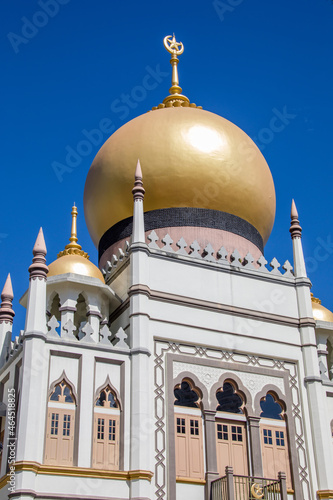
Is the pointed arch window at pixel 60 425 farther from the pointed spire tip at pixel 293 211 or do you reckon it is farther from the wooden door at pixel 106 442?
the pointed spire tip at pixel 293 211

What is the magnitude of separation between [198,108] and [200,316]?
20.2 ft

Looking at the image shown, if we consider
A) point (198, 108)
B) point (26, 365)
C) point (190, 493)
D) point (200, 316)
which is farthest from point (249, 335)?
point (198, 108)

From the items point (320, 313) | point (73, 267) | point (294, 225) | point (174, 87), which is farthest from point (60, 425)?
point (174, 87)

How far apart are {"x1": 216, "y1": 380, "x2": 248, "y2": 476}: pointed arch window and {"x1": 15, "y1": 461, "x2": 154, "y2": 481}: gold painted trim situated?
5.12 feet

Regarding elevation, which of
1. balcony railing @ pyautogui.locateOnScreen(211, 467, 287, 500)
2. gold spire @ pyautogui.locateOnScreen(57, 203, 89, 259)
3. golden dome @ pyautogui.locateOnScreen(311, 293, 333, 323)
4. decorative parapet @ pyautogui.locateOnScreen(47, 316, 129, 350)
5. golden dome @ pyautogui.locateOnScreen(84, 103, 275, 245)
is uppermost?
golden dome @ pyautogui.locateOnScreen(84, 103, 275, 245)

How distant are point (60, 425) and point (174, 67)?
34.3ft

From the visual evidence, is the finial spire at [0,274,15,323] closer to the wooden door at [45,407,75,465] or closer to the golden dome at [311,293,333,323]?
the wooden door at [45,407,75,465]

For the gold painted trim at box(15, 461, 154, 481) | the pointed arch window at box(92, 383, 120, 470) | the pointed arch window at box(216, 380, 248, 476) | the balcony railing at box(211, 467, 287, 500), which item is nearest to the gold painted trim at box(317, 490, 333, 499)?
the balcony railing at box(211, 467, 287, 500)

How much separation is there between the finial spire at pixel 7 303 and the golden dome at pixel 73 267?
1.17m

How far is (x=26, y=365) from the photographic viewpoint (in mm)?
11516

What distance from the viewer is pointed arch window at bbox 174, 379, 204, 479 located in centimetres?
1198

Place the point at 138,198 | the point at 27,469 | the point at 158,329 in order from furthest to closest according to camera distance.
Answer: the point at 138,198
the point at 158,329
the point at 27,469

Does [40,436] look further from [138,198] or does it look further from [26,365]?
[138,198]

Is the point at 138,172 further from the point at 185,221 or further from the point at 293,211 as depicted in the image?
the point at 293,211
